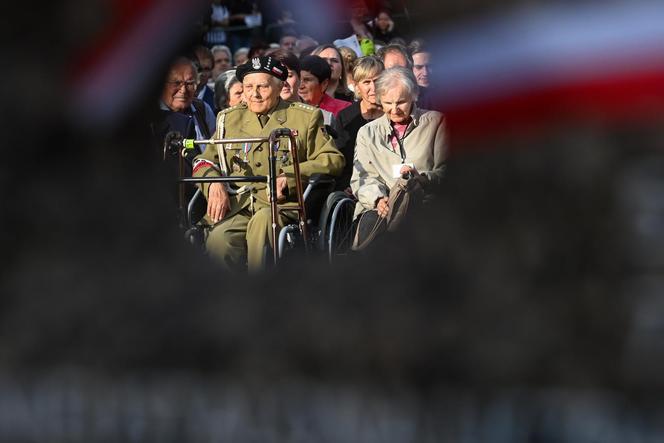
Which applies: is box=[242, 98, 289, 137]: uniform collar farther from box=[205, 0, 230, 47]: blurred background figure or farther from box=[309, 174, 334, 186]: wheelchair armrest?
box=[205, 0, 230, 47]: blurred background figure

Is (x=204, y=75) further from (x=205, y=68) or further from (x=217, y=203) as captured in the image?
(x=217, y=203)

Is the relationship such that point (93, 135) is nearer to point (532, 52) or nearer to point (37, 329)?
point (37, 329)

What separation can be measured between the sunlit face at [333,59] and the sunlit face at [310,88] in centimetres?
13

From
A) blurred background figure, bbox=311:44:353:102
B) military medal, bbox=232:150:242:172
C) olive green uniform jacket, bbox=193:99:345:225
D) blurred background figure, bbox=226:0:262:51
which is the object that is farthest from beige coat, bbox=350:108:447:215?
blurred background figure, bbox=226:0:262:51

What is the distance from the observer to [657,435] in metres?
A: 1.45

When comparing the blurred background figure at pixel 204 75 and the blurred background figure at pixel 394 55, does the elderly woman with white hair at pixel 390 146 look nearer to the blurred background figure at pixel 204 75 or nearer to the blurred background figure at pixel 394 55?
the blurred background figure at pixel 394 55

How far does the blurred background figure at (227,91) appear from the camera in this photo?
477cm

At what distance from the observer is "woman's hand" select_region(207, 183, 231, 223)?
173 inches

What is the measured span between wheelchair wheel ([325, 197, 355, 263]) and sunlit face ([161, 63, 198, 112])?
70cm

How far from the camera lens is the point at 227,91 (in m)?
4.86

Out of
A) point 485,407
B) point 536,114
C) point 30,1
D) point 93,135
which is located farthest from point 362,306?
point 30,1

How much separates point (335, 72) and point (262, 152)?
134cm

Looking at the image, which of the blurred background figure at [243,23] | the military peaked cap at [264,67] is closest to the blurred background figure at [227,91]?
the military peaked cap at [264,67]

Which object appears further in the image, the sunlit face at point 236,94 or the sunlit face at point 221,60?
the sunlit face at point 221,60
